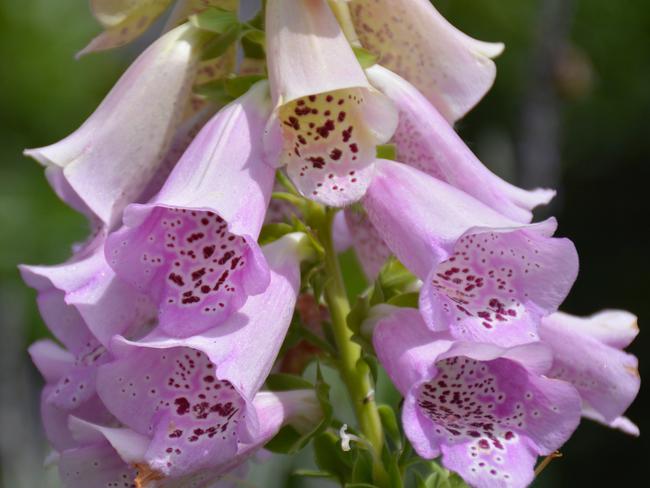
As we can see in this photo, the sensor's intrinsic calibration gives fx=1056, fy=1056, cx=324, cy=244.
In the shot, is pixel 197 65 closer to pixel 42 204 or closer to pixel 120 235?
pixel 120 235

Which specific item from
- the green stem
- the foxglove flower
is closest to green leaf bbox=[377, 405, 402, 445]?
the green stem

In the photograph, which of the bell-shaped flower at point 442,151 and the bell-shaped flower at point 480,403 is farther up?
the bell-shaped flower at point 442,151

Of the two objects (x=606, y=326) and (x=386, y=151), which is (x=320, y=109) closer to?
(x=386, y=151)

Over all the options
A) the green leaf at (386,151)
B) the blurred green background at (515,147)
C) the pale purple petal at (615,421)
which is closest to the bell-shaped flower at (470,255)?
the green leaf at (386,151)

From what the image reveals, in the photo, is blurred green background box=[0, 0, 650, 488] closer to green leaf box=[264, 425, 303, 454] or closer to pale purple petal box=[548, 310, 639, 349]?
pale purple petal box=[548, 310, 639, 349]

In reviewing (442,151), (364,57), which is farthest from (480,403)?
(364,57)

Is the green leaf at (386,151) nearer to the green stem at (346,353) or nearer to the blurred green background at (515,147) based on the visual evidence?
the green stem at (346,353)

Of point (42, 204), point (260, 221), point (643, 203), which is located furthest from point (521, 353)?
point (643, 203)
